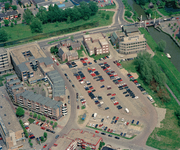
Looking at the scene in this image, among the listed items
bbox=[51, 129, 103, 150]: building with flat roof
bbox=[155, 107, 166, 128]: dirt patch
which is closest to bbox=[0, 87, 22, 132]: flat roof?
bbox=[51, 129, 103, 150]: building with flat roof

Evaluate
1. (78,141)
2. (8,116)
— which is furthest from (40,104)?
(78,141)

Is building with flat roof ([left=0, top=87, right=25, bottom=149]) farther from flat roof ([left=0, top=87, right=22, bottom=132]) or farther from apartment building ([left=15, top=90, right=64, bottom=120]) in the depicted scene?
apartment building ([left=15, top=90, right=64, bottom=120])

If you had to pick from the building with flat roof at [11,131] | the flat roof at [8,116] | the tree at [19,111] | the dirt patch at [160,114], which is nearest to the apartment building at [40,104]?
the tree at [19,111]

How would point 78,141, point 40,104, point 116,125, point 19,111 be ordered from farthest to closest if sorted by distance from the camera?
1. point 40,104
2. point 19,111
3. point 116,125
4. point 78,141

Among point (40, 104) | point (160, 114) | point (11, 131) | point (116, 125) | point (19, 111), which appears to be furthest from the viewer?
point (160, 114)

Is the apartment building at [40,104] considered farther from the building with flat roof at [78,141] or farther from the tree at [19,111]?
the building with flat roof at [78,141]

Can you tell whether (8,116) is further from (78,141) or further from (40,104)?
(78,141)
